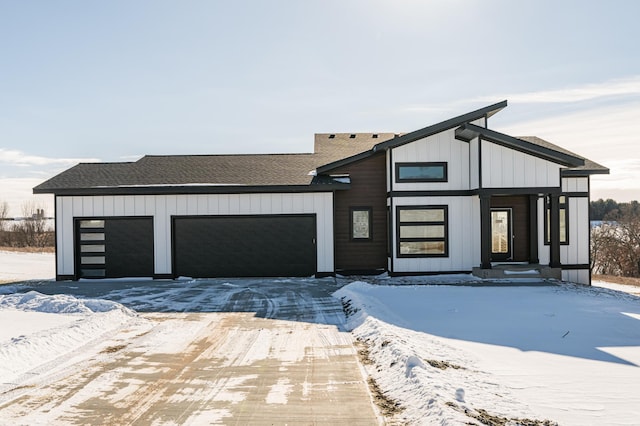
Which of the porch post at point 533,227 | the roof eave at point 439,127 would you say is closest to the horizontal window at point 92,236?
the roof eave at point 439,127

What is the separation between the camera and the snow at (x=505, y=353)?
5039mm

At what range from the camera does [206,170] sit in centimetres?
1947

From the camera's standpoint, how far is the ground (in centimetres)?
513

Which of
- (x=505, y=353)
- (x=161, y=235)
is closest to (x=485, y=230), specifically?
(x=505, y=353)

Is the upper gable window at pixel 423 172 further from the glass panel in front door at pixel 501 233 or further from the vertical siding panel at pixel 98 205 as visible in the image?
the vertical siding panel at pixel 98 205

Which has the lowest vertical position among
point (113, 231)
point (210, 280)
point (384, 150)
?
point (210, 280)

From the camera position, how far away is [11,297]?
40.6ft

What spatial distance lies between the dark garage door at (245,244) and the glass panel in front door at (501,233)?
646 cm

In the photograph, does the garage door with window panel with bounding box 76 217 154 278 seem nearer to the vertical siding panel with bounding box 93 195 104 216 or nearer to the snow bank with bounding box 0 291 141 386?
the vertical siding panel with bounding box 93 195 104 216

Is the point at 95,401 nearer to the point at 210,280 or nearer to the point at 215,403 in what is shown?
the point at 215,403

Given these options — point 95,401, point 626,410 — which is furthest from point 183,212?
point 626,410

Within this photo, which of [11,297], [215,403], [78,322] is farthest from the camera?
[11,297]

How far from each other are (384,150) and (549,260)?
22.8 ft

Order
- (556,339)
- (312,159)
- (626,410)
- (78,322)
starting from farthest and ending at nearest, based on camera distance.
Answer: (312,159) < (78,322) < (556,339) < (626,410)
